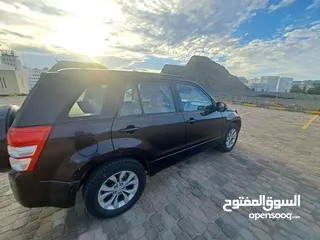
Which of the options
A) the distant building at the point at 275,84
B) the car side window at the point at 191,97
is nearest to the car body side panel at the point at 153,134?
the car side window at the point at 191,97

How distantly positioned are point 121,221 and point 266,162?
328cm

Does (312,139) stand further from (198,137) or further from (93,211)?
(93,211)

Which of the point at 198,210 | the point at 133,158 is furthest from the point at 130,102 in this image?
the point at 198,210

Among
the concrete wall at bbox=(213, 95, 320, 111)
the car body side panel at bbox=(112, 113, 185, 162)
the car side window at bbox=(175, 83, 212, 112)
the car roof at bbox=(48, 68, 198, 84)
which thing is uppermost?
the car roof at bbox=(48, 68, 198, 84)

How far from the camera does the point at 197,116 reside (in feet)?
8.99

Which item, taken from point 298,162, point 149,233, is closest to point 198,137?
point 149,233

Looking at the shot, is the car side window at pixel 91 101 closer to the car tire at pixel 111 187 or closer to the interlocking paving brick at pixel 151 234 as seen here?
the car tire at pixel 111 187

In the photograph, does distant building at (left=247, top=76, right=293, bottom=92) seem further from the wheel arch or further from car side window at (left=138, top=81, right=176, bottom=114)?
the wheel arch

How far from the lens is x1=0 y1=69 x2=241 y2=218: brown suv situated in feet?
4.66

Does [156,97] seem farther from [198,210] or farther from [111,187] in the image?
[198,210]

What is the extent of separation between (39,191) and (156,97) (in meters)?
1.73

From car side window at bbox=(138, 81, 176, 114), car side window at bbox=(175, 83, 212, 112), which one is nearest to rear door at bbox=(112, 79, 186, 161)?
car side window at bbox=(138, 81, 176, 114)

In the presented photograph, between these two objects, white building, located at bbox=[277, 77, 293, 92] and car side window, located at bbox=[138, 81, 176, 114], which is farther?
white building, located at bbox=[277, 77, 293, 92]

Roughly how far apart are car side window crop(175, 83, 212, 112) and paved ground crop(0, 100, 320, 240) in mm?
1256
